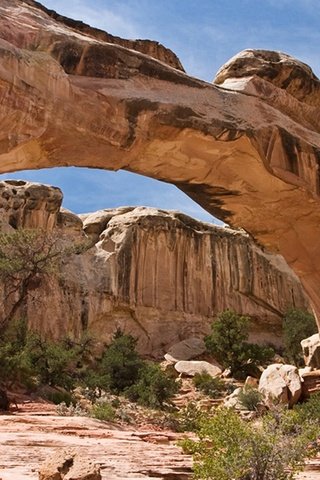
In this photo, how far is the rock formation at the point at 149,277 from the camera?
1353 inches

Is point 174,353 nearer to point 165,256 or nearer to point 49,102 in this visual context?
point 165,256

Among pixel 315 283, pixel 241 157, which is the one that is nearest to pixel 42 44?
pixel 241 157

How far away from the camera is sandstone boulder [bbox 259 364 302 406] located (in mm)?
19656

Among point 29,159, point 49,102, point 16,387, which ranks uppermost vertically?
point 49,102

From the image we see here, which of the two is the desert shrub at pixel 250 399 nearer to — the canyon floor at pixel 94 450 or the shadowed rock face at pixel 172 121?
the shadowed rock face at pixel 172 121

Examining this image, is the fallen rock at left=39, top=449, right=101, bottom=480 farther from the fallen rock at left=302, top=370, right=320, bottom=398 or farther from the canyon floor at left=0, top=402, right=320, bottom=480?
the fallen rock at left=302, top=370, right=320, bottom=398

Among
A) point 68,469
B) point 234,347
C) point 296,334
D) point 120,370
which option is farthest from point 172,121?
point 296,334

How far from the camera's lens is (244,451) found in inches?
244

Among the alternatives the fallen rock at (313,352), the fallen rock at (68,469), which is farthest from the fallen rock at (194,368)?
the fallen rock at (68,469)

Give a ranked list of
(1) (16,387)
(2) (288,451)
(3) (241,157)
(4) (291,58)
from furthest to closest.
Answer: (1) (16,387) < (4) (291,58) < (3) (241,157) < (2) (288,451)

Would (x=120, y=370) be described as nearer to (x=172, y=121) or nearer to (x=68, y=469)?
(x=172, y=121)

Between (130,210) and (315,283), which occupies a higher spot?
(130,210)

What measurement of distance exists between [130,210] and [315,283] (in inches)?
1115

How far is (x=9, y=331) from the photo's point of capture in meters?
24.6
